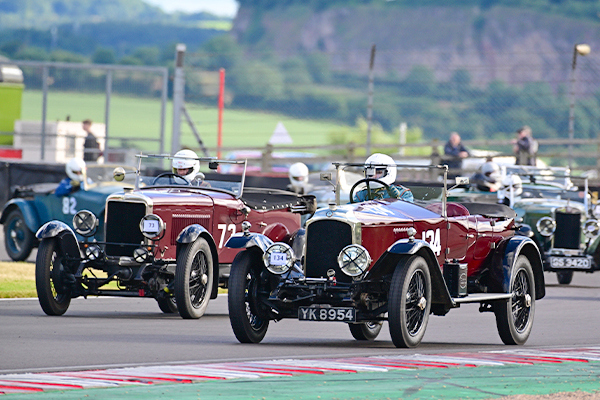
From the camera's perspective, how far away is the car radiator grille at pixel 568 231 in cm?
1589

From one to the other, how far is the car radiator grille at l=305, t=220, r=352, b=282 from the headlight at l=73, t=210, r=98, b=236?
11.6 ft

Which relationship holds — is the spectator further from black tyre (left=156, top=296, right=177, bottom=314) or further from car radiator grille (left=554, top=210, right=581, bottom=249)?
black tyre (left=156, top=296, right=177, bottom=314)

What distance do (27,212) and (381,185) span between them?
887 cm

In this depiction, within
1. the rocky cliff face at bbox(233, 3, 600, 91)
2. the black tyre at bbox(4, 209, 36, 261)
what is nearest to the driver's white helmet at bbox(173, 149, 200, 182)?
the black tyre at bbox(4, 209, 36, 261)

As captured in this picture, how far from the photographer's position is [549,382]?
6859 mm

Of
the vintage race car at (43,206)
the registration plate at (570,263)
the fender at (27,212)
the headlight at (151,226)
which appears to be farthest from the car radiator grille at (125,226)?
the registration plate at (570,263)

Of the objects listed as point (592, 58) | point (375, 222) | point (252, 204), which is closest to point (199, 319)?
point (252, 204)

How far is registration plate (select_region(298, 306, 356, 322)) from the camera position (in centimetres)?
830

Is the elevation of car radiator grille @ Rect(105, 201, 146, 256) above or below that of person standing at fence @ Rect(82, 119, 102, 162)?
below

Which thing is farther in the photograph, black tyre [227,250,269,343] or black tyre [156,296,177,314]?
black tyre [156,296,177,314]

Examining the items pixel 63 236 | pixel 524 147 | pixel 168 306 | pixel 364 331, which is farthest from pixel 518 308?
pixel 524 147

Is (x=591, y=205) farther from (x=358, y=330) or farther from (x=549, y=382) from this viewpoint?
(x=549, y=382)

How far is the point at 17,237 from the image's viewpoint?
1722 centimetres

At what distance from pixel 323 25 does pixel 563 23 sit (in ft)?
90.9
